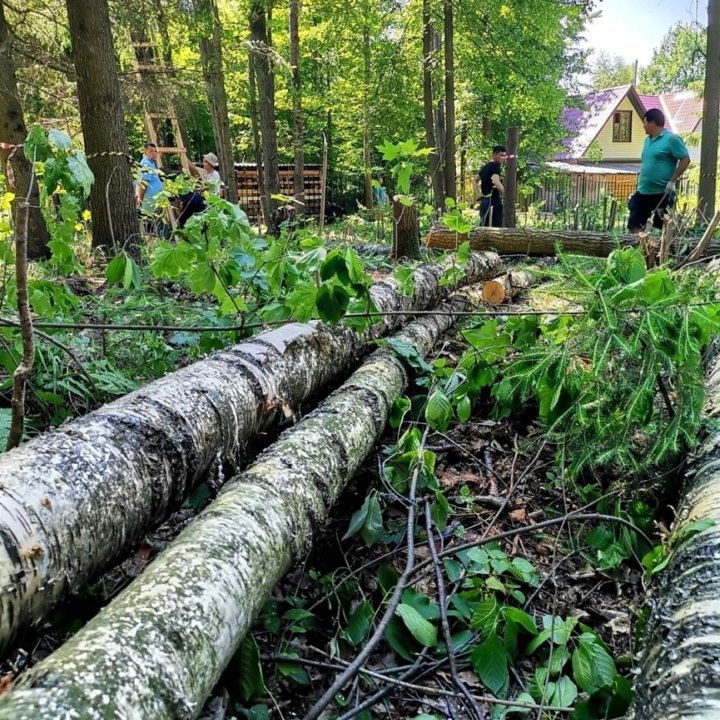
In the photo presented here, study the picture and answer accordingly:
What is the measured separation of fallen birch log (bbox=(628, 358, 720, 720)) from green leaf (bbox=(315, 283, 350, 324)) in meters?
1.40

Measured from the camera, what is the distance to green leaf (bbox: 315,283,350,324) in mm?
2359

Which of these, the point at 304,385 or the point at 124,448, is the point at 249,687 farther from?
the point at 304,385

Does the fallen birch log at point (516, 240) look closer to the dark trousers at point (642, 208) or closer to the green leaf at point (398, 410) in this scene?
the dark trousers at point (642, 208)

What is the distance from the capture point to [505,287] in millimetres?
5777

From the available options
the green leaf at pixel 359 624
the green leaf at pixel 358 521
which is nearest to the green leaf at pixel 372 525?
the green leaf at pixel 358 521

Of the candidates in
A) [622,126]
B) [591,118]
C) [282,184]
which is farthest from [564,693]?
[622,126]

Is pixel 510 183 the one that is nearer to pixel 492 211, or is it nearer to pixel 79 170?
pixel 492 211

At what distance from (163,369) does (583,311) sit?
211 centimetres

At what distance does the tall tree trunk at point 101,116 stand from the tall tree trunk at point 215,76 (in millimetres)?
2663

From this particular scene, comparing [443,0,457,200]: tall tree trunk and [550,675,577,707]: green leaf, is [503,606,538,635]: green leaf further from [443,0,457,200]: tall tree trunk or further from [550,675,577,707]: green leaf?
[443,0,457,200]: tall tree trunk

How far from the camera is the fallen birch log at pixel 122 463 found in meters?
1.39

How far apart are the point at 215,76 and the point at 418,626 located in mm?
10742

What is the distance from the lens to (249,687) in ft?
5.04

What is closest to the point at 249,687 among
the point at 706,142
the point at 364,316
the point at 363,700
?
the point at 363,700
